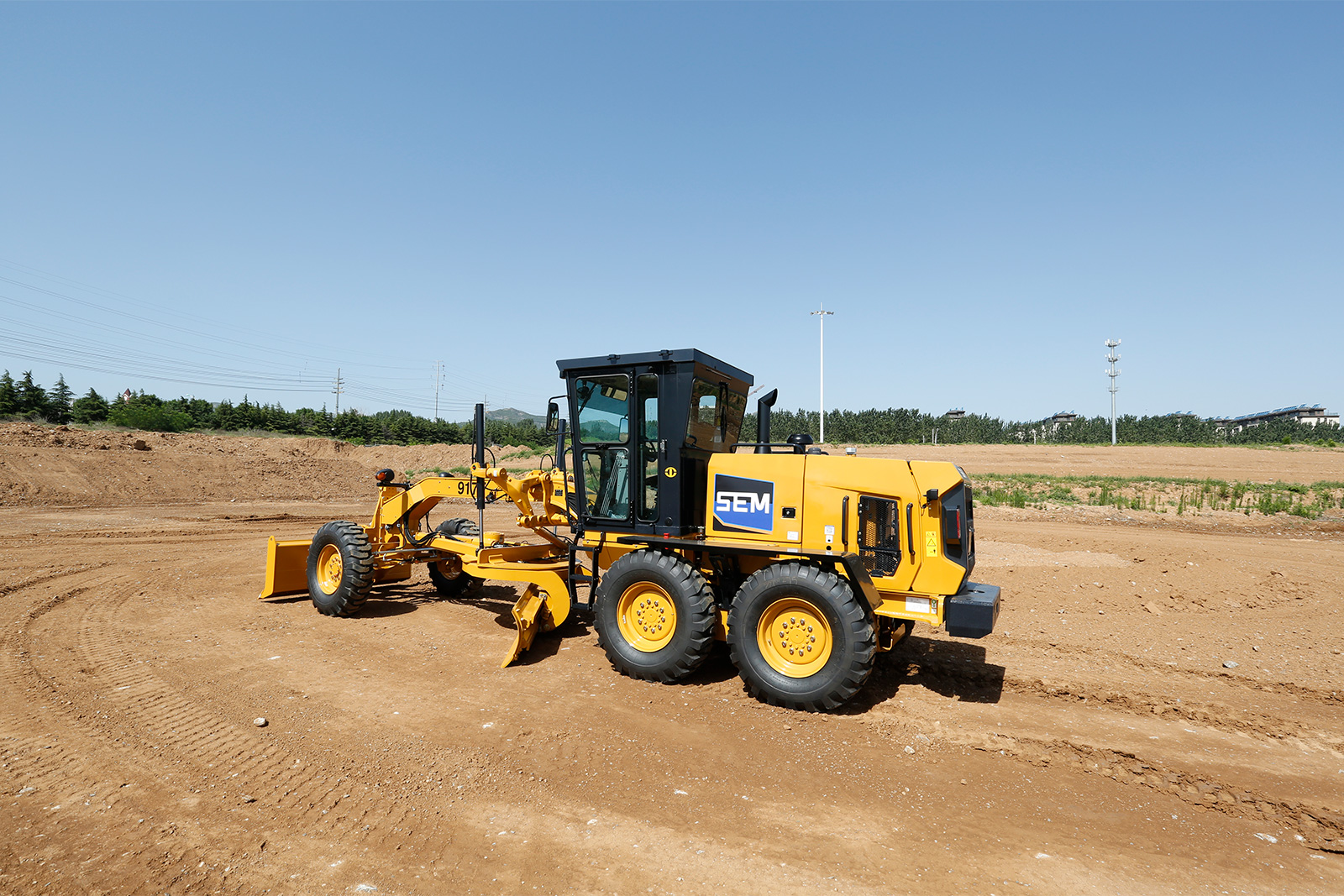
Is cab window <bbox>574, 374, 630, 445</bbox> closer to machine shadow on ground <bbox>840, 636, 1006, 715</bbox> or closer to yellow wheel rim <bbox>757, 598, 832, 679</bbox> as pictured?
yellow wheel rim <bbox>757, 598, 832, 679</bbox>

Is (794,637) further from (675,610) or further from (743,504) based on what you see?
(743,504)

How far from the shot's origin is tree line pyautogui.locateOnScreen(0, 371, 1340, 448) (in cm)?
3912

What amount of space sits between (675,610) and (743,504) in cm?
115

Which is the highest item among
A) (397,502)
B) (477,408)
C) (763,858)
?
(477,408)

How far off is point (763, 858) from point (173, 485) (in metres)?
26.8

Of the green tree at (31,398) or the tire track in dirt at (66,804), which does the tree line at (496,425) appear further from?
the tire track in dirt at (66,804)

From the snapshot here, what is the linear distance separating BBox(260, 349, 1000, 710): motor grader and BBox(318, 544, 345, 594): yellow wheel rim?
1.96 metres

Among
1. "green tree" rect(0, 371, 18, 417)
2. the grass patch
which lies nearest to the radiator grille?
the grass patch

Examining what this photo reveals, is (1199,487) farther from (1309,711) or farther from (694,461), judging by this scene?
(694,461)

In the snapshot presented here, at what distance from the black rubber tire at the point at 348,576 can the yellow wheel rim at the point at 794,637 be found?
5.23m

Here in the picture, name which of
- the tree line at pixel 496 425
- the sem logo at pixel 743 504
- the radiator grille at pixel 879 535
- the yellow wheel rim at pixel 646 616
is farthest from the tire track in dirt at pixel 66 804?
the tree line at pixel 496 425

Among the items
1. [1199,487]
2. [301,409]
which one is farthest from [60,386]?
[1199,487]

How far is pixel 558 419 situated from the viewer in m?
7.23

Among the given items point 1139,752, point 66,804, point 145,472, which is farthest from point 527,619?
point 145,472
